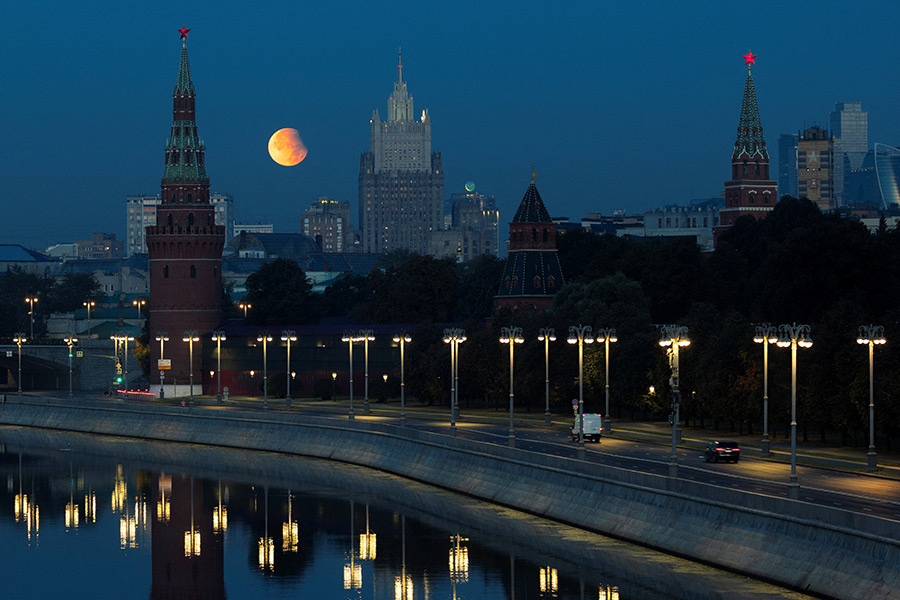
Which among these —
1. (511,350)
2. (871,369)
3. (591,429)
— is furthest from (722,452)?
(511,350)

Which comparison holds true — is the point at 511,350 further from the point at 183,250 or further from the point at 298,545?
the point at 183,250

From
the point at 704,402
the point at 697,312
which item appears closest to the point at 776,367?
the point at 704,402

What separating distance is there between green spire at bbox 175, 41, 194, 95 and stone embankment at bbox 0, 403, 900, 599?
62.2 metres


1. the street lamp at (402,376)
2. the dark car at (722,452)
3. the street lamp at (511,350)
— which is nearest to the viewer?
the dark car at (722,452)

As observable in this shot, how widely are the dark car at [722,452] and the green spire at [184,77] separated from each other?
4304 inches

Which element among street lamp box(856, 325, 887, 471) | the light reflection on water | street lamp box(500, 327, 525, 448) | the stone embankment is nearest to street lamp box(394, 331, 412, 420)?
the stone embankment

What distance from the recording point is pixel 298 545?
79.8 meters

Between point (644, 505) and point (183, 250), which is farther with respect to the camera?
point (183, 250)

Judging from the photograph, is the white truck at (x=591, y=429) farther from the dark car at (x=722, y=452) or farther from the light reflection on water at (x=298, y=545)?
the dark car at (x=722, y=452)

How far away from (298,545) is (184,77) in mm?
109622

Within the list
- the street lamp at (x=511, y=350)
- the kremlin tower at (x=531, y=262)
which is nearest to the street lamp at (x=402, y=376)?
the street lamp at (x=511, y=350)

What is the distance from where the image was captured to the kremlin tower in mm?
161625

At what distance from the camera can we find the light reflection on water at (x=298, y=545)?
66.4 metres

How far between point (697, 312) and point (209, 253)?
235 ft
